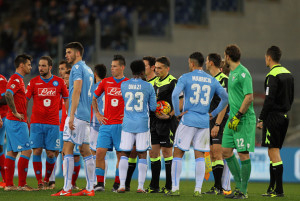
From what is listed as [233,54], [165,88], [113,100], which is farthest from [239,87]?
[113,100]

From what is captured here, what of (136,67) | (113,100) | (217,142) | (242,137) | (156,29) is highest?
(156,29)

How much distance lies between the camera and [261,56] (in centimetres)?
2291

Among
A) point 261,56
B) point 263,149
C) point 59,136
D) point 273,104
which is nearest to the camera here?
point 273,104

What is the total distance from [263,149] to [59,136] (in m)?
7.17

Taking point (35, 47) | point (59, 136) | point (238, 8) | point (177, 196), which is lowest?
point (177, 196)

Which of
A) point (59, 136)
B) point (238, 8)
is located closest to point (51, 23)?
point (238, 8)

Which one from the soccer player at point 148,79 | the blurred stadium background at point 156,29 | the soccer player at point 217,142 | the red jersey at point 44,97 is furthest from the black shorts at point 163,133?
the blurred stadium background at point 156,29

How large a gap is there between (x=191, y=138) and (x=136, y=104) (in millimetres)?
1152

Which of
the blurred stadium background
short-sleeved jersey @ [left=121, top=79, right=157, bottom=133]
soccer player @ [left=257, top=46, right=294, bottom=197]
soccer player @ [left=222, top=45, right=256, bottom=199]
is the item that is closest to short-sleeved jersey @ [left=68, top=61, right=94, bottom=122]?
short-sleeved jersey @ [left=121, top=79, right=157, bottom=133]

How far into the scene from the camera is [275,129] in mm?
10195

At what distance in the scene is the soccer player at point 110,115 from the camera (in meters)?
10.4

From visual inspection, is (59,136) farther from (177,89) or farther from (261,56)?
(261,56)

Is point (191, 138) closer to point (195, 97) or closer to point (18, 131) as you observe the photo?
point (195, 97)

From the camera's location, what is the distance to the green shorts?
9.30m
